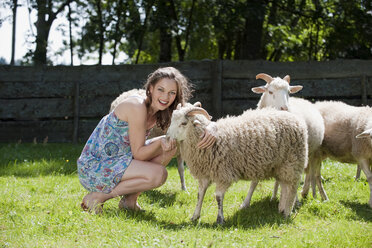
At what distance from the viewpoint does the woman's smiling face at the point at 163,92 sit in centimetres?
387

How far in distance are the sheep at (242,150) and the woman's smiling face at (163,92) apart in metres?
0.16

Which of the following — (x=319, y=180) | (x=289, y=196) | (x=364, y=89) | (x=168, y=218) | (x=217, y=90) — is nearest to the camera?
(x=168, y=218)

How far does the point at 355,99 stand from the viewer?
8242 mm

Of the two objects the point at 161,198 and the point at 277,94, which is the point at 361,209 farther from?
the point at 161,198

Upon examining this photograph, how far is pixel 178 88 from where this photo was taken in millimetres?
3977

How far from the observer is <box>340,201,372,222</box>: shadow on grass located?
14.1 feet

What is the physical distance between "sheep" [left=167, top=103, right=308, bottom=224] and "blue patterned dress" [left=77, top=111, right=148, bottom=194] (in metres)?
0.52

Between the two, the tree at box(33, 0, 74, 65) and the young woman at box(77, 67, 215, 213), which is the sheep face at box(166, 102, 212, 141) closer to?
the young woman at box(77, 67, 215, 213)

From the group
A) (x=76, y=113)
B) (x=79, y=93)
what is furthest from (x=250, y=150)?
(x=79, y=93)

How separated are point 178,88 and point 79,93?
Result: 553 centimetres

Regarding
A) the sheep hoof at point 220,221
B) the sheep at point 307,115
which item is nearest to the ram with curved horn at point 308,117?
the sheep at point 307,115

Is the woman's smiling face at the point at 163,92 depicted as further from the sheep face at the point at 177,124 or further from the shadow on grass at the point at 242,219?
the shadow on grass at the point at 242,219

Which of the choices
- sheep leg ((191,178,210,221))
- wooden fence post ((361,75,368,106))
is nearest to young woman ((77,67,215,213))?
sheep leg ((191,178,210,221))

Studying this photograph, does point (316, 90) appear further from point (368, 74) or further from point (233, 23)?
point (233, 23)
